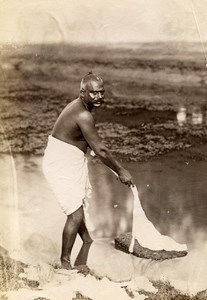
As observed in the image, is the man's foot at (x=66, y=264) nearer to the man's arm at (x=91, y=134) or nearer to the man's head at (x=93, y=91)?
the man's arm at (x=91, y=134)

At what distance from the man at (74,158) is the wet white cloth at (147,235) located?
458mm

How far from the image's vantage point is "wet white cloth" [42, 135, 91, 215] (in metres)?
4.98

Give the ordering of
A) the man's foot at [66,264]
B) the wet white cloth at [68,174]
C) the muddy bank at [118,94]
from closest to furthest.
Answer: the wet white cloth at [68,174] < the man's foot at [66,264] < the muddy bank at [118,94]

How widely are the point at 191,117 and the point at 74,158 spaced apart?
1.20 metres

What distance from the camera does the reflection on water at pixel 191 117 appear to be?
5645 mm

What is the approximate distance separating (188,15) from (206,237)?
5.75 ft

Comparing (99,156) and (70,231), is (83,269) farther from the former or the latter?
(99,156)

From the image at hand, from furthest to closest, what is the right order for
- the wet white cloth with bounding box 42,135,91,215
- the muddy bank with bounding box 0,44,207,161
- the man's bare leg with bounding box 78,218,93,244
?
the muddy bank with bounding box 0,44,207,161 < the man's bare leg with bounding box 78,218,93,244 < the wet white cloth with bounding box 42,135,91,215

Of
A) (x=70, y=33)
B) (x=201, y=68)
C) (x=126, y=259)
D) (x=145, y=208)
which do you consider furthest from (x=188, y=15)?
(x=126, y=259)

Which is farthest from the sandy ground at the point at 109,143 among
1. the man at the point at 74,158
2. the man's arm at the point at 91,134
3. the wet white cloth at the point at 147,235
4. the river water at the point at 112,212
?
the man's arm at the point at 91,134

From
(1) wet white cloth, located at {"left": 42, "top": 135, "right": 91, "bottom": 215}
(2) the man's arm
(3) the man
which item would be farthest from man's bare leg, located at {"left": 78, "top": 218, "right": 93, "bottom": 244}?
(2) the man's arm

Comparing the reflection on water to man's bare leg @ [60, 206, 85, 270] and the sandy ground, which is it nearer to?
the sandy ground

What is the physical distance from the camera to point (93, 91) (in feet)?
16.3

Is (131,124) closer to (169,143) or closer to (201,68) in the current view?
(169,143)
